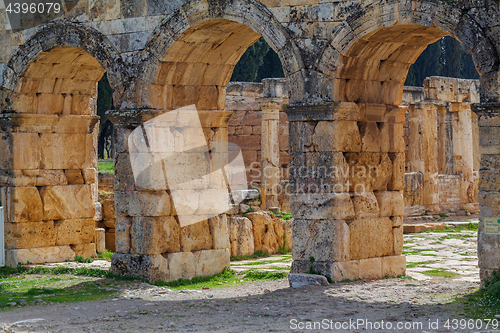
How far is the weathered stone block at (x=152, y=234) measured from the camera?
32.0 feet

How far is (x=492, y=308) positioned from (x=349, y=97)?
309cm

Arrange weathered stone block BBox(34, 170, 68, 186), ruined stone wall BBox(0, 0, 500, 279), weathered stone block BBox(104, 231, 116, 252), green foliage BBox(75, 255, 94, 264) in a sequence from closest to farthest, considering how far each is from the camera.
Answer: ruined stone wall BBox(0, 0, 500, 279) → weathered stone block BBox(34, 170, 68, 186) → green foliage BBox(75, 255, 94, 264) → weathered stone block BBox(104, 231, 116, 252)

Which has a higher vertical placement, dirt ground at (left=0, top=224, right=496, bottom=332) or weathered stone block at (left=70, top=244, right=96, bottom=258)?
weathered stone block at (left=70, top=244, right=96, bottom=258)

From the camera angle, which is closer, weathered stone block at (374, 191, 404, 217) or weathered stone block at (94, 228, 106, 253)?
weathered stone block at (374, 191, 404, 217)

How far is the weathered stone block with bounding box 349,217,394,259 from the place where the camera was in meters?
8.94

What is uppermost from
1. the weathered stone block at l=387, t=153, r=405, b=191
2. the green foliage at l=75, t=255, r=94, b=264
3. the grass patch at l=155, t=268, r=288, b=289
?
the weathered stone block at l=387, t=153, r=405, b=191

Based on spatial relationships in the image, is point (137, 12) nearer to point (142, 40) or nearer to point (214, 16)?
point (142, 40)

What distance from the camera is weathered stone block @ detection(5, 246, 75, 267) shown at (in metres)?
11.4

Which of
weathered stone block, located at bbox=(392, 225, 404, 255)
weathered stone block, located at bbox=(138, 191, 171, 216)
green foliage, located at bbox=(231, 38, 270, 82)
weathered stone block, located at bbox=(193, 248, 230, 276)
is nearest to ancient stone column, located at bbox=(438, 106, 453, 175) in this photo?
green foliage, located at bbox=(231, 38, 270, 82)

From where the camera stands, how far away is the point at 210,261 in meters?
10.4

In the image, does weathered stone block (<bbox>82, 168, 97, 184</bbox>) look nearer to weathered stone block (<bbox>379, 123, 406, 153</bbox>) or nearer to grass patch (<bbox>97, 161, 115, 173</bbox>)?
weathered stone block (<bbox>379, 123, 406, 153</bbox>)

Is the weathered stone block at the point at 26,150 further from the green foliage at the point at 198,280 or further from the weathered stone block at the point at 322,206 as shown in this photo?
the weathered stone block at the point at 322,206

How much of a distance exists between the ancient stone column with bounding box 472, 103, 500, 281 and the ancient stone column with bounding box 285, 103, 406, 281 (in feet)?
5.55

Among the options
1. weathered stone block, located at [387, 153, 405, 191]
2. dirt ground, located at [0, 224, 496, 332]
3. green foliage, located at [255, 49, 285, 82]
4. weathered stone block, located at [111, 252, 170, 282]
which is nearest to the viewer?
dirt ground, located at [0, 224, 496, 332]
